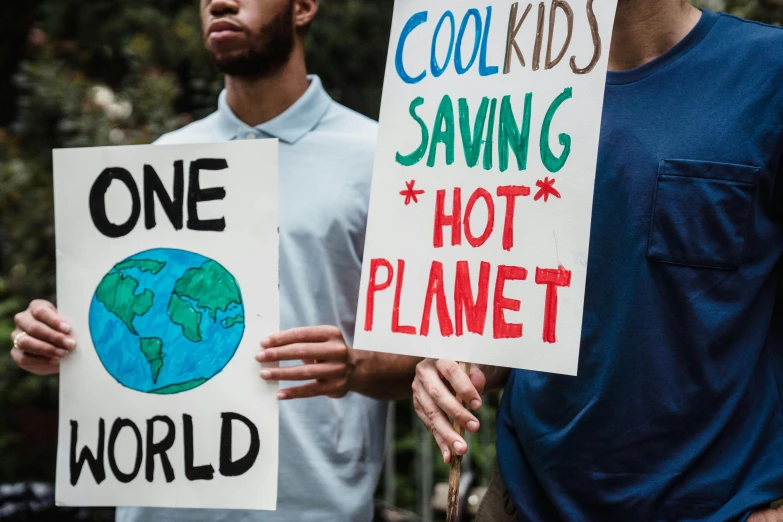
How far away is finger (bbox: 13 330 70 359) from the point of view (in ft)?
5.88

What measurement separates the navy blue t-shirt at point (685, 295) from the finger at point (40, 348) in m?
1.02

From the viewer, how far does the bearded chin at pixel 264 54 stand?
6.51 feet

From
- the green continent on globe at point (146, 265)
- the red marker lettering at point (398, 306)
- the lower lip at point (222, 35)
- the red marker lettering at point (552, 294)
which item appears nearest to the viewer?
the red marker lettering at point (552, 294)

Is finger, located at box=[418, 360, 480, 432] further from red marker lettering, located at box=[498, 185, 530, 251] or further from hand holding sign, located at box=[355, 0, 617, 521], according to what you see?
red marker lettering, located at box=[498, 185, 530, 251]

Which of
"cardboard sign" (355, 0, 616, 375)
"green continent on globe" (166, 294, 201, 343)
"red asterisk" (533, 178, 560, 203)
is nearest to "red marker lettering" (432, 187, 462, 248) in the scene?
"cardboard sign" (355, 0, 616, 375)

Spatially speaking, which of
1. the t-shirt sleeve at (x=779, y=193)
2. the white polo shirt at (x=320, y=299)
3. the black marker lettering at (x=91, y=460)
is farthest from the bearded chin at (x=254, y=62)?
the t-shirt sleeve at (x=779, y=193)

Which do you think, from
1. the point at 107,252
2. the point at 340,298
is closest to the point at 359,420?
the point at 340,298

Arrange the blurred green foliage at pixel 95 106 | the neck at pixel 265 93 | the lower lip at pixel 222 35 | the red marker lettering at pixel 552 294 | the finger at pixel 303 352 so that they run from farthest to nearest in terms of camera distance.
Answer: the blurred green foliage at pixel 95 106 → the neck at pixel 265 93 → the lower lip at pixel 222 35 → the finger at pixel 303 352 → the red marker lettering at pixel 552 294

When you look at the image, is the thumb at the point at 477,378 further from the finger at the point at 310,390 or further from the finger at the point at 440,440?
the finger at the point at 310,390

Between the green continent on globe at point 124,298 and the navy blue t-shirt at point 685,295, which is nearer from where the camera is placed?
the navy blue t-shirt at point 685,295

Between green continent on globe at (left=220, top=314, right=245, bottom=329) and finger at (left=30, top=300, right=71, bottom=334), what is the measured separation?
0.34 metres

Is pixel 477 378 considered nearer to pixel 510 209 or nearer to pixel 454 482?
pixel 454 482

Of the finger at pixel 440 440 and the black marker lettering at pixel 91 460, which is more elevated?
the finger at pixel 440 440

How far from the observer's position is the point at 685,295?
1.40 m
